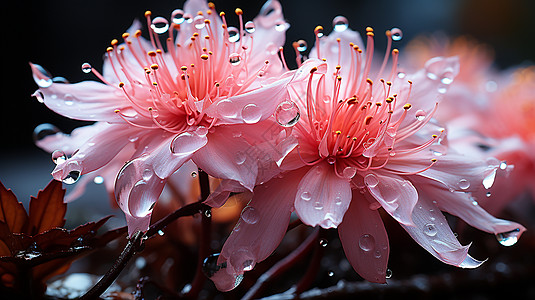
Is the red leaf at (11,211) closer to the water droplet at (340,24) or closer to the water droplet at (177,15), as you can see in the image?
the water droplet at (177,15)

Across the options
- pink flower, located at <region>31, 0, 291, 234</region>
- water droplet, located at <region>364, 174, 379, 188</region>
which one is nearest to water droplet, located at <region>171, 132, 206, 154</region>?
pink flower, located at <region>31, 0, 291, 234</region>

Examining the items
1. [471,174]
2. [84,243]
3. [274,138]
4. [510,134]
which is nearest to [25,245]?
[84,243]

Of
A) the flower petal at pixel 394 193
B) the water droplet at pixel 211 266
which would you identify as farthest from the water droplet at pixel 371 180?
the water droplet at pixel 211 266

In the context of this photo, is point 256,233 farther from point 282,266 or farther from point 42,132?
point 42,132

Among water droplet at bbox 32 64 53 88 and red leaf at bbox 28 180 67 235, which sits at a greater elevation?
water droplet at bbox 32 64 53 88

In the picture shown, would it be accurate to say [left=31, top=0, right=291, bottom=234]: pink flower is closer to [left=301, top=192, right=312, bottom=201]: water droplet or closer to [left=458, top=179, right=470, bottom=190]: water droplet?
[left=301, top=192, right=312, bottom=201]: water droplet

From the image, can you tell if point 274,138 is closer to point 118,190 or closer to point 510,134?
point 118,190
